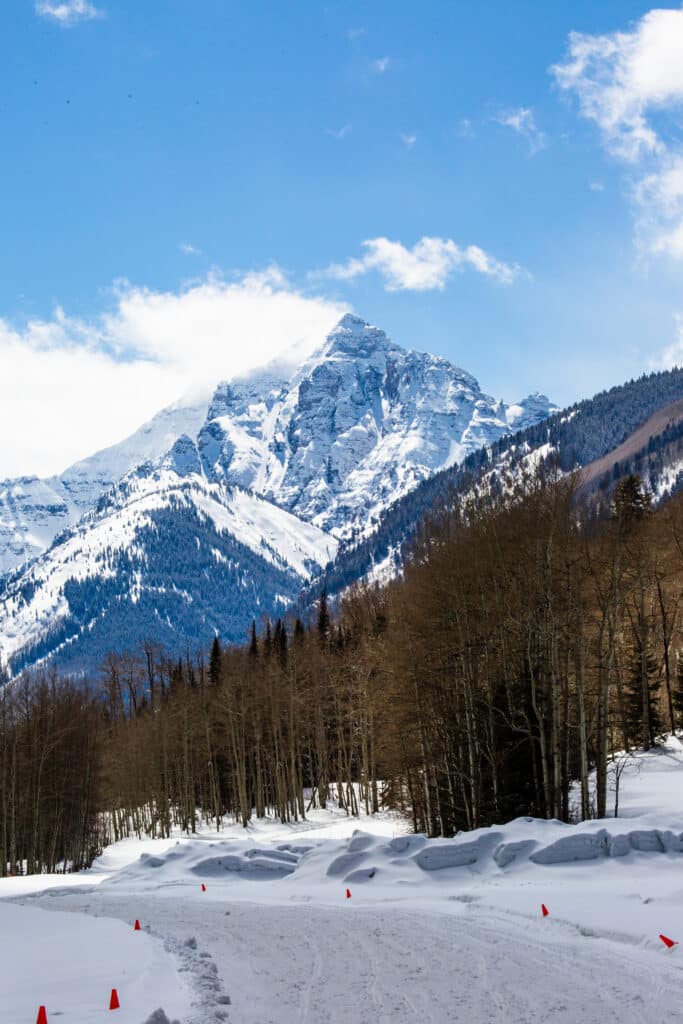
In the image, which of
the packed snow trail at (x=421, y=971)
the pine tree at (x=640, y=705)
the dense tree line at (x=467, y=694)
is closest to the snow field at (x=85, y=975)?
the packed snow trail at (x=421, y=971)

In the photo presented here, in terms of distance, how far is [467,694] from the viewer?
26672 millimetres

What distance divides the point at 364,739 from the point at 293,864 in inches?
877

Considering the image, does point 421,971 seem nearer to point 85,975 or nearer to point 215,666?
point 85,975

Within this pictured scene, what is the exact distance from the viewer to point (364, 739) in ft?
161

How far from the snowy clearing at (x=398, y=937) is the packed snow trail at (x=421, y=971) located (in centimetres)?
4

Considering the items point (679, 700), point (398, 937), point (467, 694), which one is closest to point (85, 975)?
point (398, 937)

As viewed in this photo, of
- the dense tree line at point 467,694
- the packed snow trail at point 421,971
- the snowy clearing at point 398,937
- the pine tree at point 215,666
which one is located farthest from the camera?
the pine tree at point 215,666

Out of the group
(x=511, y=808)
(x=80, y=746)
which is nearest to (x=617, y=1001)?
(x=511, y=808)

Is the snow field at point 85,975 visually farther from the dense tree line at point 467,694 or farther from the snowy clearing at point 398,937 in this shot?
the dense tree line at point 467,694

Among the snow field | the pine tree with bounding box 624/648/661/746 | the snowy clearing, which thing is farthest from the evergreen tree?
the snow field

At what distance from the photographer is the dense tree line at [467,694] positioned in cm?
2462

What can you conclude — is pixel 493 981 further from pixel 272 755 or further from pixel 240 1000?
pixel 272 755

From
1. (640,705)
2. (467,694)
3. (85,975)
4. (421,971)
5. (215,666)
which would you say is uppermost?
(215,666)

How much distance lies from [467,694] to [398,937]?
13561 mm
